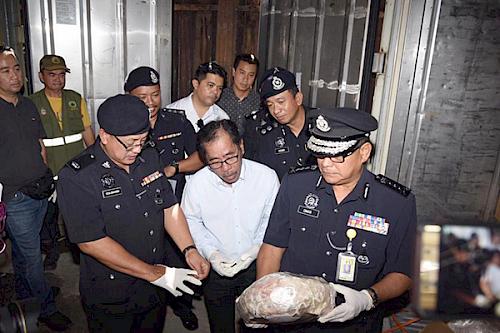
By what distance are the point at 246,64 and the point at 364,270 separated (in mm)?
2771

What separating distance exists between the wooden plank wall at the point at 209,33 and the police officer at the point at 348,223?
5104 millimetres

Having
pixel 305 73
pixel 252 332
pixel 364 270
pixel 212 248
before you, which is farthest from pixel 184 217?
pixel 305 73

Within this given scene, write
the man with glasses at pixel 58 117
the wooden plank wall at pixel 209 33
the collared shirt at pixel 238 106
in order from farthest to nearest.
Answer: the wooden plank wall at pixel 209 33, the collared shirt at pixel 238 106, the man with glasses at pixel 58 117

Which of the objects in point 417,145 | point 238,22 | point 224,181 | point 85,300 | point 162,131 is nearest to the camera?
point 85,300

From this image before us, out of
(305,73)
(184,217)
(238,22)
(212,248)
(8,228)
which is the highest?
(238,22)

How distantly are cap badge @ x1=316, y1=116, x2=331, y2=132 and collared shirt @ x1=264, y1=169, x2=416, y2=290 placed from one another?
291 millimetres

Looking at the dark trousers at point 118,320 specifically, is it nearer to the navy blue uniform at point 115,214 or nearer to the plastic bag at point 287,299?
the navy blue uniform at point 115,214

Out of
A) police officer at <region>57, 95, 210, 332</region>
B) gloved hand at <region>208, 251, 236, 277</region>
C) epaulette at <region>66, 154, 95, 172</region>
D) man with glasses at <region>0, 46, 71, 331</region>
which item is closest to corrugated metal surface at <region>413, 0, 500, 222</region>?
gloved hand at <region>208, 251, 236, 277</region>

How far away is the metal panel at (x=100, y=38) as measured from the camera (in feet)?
15.1

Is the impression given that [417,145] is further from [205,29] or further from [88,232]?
[205,29]

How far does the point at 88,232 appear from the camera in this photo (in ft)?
6.91

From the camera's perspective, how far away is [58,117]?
4117 mm

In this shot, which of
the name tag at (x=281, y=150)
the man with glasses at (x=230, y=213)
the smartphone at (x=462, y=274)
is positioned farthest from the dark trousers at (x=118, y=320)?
the smartphone at (x=462, y=274)

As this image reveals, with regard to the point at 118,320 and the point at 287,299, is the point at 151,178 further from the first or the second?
the point at 287,299
